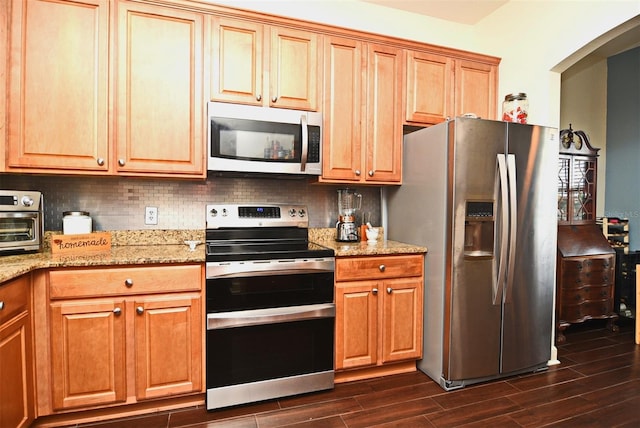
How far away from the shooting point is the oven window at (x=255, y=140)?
6.97 ft

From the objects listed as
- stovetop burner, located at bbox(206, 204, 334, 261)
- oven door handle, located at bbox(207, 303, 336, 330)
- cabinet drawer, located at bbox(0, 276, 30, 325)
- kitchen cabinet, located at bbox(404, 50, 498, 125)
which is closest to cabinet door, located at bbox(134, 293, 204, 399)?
oven door handle, located at bbox(207, 303, 336, 330)

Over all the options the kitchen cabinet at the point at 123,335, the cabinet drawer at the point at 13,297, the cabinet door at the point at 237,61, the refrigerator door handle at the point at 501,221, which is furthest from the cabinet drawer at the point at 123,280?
the refrigerator door handle at the point at 501,221

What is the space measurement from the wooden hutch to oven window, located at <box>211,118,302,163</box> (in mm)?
2677

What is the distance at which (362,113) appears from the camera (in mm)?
2451

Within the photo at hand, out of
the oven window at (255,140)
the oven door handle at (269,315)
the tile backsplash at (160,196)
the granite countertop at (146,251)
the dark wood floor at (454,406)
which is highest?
the oven window at (255,140)

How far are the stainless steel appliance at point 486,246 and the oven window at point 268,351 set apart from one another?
78cm

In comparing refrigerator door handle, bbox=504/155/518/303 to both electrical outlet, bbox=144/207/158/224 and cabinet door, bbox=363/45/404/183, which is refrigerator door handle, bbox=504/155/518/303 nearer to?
cabinet door, bbox=363/45/404/183

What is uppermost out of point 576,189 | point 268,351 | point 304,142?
point 304,142

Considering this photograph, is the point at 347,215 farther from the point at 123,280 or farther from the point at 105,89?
the point at 105,89

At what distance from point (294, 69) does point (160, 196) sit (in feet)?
4.19

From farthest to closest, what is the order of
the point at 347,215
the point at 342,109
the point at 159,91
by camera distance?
the point at 347,215
the point at 342,109
the point at 159,91

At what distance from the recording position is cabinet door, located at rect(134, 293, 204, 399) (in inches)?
71.2

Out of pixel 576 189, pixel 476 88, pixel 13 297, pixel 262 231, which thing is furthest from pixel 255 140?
pixel 576 189

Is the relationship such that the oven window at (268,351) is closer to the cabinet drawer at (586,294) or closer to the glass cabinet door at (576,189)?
the cabinet drawer at (586,294)
